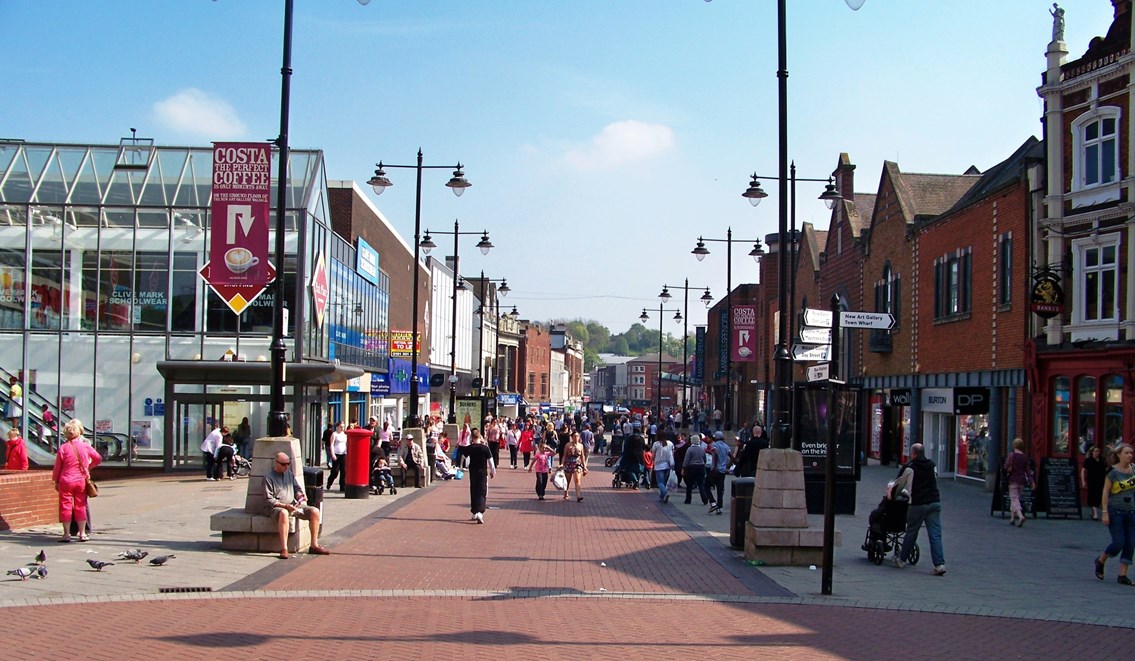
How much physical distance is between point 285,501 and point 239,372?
51.5 ft

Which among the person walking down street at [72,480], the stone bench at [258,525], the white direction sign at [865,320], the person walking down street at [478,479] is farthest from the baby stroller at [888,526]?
the person walking down street at [72,480]

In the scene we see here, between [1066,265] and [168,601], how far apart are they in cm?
2154

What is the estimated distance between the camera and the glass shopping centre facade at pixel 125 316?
29844 millimetres

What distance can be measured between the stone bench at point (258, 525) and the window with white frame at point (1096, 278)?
18119 mm

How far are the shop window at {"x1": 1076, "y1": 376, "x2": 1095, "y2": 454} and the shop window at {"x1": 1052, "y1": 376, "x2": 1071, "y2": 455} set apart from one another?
1.25 ft

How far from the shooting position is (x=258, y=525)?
45.5ft

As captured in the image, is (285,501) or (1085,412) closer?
(285,501)

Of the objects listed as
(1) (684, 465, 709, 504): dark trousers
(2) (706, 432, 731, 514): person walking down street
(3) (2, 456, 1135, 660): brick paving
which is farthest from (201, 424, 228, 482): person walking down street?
(3) (2, 456, 1135, 660): brick paving

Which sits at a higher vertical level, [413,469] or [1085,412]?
[1085,412]

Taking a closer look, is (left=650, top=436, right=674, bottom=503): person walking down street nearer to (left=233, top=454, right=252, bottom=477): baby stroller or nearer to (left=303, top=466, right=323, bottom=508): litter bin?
(left=303, top=466, right=323, bottom=508): litter bin

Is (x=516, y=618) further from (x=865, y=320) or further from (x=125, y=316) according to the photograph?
(x=125, y=316)

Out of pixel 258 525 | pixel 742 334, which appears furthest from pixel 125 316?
pixel 742 334

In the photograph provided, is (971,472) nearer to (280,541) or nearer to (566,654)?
(280,541)

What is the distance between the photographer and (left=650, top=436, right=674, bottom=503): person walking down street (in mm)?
23469
